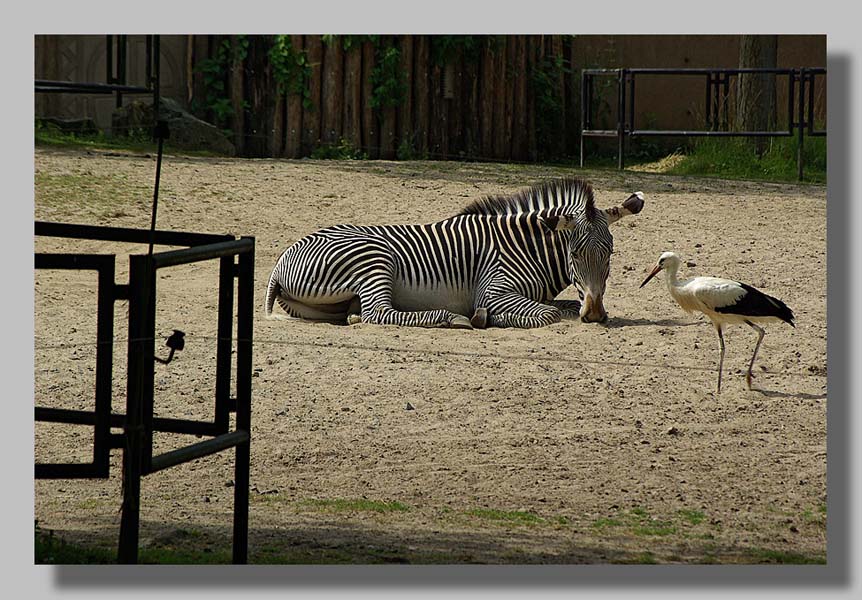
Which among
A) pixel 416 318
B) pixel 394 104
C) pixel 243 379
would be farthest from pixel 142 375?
pixel 394 104

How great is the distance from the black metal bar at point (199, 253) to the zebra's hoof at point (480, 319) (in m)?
4.35

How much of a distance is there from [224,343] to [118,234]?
494mm

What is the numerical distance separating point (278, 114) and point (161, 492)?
27.6 ft

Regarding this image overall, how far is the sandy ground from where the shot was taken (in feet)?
16.0

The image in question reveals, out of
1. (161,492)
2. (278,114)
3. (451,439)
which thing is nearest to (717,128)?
(278,114)

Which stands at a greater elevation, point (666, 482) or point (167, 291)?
point (167, 291)

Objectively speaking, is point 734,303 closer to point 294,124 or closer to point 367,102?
point 367,102

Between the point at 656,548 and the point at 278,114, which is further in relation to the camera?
the point at 278,114

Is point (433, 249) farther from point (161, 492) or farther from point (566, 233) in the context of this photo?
point (161, 492)

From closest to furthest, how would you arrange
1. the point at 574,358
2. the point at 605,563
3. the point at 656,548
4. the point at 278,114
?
1. the point at 605,563
2. the point at 656,548
3. the point at 574,358
4. the point at 278,114

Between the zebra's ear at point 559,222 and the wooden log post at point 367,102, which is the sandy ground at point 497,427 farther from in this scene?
the wooden log post at point 367,102

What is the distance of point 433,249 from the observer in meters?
8.80

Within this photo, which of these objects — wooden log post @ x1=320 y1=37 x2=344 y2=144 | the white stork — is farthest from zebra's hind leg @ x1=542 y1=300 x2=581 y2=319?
wooden log post @ x1=320 y1=37 x2=344 y2=144

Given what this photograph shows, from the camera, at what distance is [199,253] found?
144 inches
